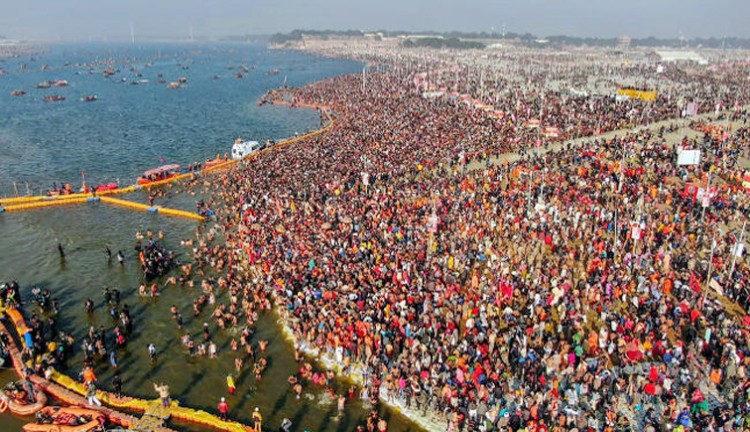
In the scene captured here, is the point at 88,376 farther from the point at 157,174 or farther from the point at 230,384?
the point at 157,174

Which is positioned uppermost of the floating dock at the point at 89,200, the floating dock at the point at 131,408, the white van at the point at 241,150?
the white van at the point at 241,150

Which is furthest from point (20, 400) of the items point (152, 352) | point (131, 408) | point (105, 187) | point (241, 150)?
point (241, 150)

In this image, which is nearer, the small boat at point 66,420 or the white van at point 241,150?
the small boat at point 66,420

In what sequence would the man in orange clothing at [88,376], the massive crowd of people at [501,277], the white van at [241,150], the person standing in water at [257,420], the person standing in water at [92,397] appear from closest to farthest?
1. the person standing in water at [257,420]
2. the massive crowd of people at [501,277]
3. the person standing in water at [92,397]
4. the man in orange clothing at [88,376]
5. the white van at [241,150]

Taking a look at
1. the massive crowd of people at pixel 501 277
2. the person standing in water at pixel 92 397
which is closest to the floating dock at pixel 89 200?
the massive crowd of people at pixel 501 277

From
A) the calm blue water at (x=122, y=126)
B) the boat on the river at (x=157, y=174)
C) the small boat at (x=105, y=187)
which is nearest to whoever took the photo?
the small boat at (x=105, y=187)

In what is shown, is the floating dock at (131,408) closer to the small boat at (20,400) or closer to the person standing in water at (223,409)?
the person standing in water at (223,409)
